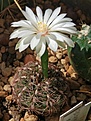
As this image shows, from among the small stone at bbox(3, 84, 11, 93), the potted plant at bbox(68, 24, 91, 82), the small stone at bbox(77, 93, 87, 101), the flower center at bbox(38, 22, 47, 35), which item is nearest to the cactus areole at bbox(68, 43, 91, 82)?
the potted plant at bbox(68, 24, 91, 82)

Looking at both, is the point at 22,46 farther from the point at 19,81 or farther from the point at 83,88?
the point at 83,88

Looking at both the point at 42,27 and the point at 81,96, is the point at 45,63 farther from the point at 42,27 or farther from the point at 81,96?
the point at 81,96

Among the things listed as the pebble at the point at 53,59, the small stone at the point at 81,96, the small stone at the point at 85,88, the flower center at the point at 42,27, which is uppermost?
the flower center at the point at 42,27

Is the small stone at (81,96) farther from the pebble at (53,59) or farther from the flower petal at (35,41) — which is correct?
the flower petal at (35,41)

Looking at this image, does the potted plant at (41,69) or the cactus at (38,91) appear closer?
the potted plant at (41,69)

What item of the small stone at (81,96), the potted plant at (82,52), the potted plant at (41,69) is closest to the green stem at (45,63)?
the potted plant at (41,69)

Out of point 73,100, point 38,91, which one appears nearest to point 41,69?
point 38,91
